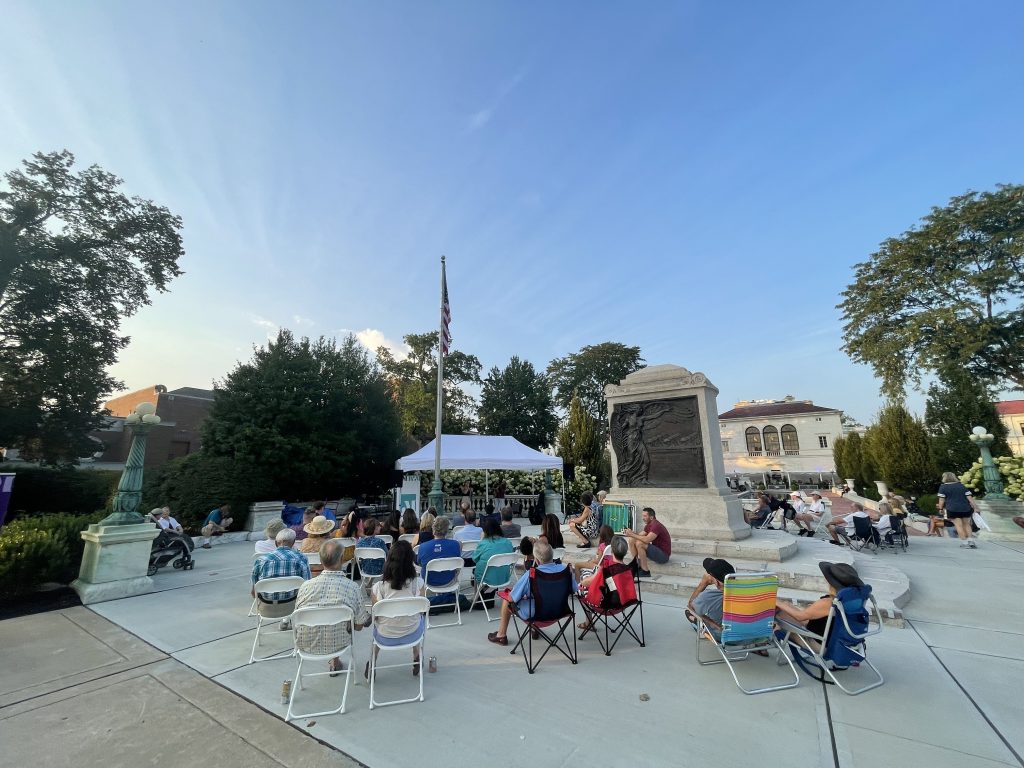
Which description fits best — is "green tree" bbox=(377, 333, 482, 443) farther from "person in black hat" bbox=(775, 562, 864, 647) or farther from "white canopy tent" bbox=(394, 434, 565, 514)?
"person in black hat" bbox=(775, 562, 864, 647)

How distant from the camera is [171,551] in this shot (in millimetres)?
8539

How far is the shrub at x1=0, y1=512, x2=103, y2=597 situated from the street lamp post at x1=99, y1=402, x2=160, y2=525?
639 millimetres

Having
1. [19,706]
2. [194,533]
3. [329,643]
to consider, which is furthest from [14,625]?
[194,533]

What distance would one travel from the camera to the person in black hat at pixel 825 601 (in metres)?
3.59

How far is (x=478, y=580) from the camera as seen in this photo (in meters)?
5.77

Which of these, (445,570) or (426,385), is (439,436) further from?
(426,385)

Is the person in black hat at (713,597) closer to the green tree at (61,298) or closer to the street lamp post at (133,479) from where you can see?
the street lamp post at (133,479)

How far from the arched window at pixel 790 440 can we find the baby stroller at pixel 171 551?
5713 cm

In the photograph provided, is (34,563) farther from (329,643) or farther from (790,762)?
(790,762)

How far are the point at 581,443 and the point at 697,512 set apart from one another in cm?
1297

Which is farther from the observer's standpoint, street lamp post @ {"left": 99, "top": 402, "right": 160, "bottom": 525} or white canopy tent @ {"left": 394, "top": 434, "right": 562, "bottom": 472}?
white canopy tent @ {"left": 394, "top": 434, "right": 562, "bottom": 472}

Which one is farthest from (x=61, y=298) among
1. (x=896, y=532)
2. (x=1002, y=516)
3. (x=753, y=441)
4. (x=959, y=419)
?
(x=753, y=441)

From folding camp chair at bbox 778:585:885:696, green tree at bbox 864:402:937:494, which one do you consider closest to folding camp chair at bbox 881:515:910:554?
folding camp chair at bbox 778:585:885:696

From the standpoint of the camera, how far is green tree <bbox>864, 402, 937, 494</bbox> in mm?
20638
